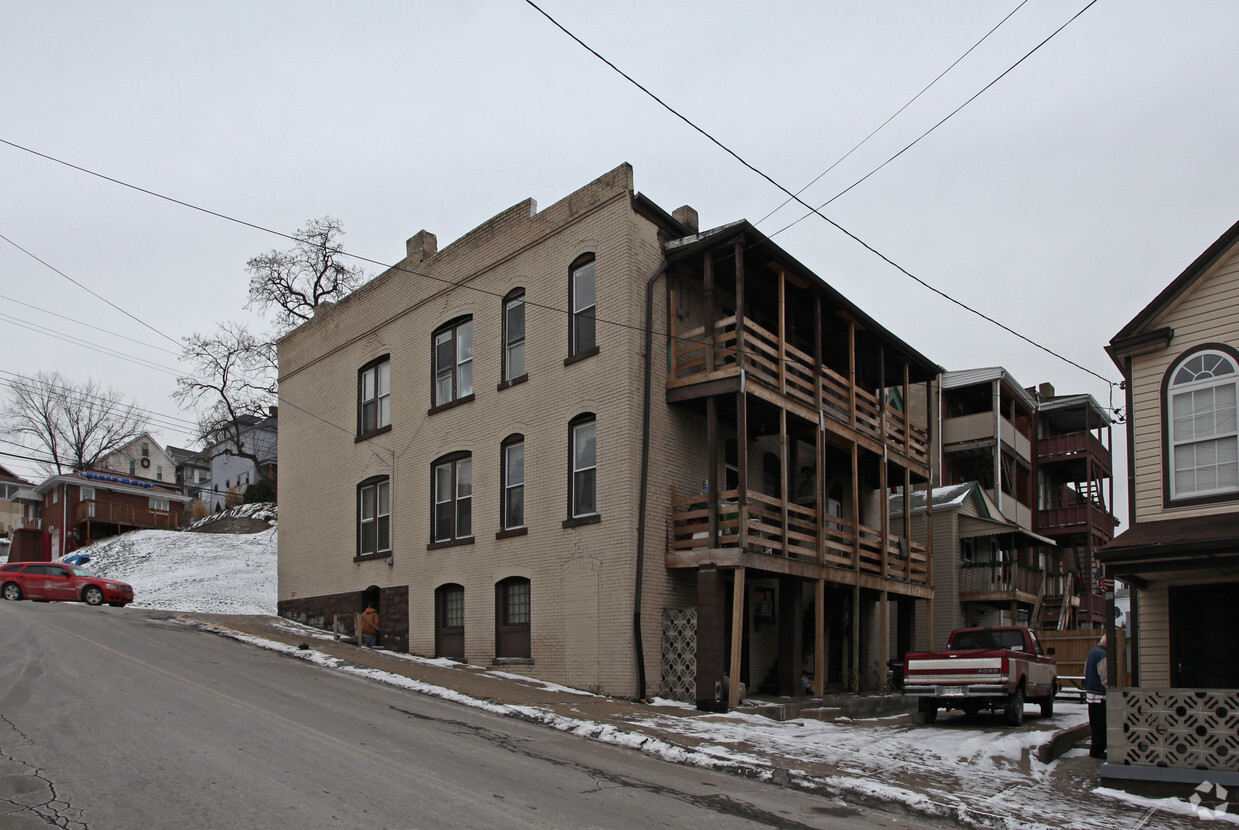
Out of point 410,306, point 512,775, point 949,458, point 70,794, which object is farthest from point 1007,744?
point 949,458

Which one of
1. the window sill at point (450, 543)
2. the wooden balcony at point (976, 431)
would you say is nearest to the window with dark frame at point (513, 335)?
the window sill at point (450, 543)

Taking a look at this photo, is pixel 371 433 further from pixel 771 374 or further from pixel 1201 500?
pixel 1201 500

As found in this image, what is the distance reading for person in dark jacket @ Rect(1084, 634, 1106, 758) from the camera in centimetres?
1408

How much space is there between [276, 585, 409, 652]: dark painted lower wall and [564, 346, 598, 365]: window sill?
7.74 meters

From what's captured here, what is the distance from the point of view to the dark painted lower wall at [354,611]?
24.1 metres

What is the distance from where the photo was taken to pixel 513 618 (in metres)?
20.9

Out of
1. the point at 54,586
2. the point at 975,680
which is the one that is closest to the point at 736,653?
the point at 975,680

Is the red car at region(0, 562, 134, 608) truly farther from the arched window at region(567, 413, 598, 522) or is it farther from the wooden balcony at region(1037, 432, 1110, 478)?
the wooden balcony at region(1037, 432, 1110, 478)

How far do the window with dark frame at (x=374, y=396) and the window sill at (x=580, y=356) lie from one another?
725cm

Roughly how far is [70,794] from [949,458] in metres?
37.6

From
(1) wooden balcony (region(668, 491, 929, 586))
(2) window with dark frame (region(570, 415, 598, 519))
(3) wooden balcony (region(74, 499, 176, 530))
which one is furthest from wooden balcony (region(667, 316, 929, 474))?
(3) wooden balcony (region(74, 499, 176, 530))

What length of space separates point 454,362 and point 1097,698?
49.6 ft

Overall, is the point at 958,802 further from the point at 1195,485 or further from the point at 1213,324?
the point at 1213,324

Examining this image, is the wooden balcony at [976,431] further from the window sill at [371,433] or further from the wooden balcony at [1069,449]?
the window sill at [371,433]
